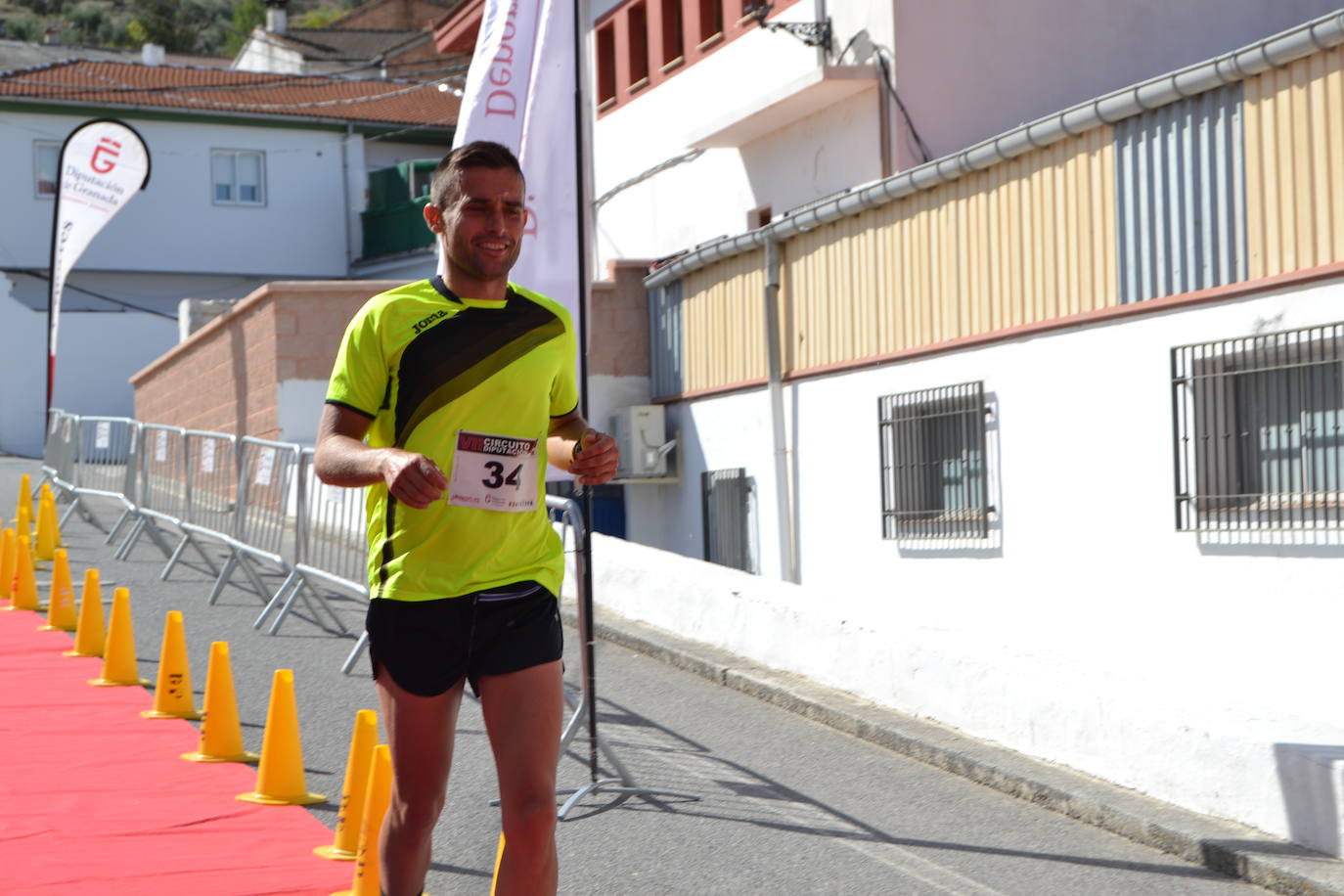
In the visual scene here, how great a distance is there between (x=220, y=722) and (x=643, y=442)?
37.0ft

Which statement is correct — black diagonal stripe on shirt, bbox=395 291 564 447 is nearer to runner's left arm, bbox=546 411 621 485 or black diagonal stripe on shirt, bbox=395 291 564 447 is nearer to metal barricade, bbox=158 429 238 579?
runner's left arm, bbox=546 411 621 485

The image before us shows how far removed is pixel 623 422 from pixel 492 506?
586 inches

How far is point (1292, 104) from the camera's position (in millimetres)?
10031

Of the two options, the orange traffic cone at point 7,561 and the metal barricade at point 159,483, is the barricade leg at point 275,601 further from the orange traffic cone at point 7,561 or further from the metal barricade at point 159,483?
the metal barricade at point 159,483

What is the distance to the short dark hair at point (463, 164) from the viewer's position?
4379 mm

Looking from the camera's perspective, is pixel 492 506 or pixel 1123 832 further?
pixel 1123 832

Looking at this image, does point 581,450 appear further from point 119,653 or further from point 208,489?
point 208,489

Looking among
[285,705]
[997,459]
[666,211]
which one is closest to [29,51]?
[666,211]

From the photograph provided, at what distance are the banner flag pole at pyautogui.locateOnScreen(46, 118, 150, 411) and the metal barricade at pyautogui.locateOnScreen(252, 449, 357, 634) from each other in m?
11.1

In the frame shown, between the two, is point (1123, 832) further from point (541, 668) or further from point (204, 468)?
point (204, 468)

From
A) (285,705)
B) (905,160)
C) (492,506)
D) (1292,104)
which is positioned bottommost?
(285,705)

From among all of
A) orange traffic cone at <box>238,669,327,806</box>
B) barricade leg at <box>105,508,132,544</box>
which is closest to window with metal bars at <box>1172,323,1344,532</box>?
orange traffic cone at <box>238,669,327,806</box>

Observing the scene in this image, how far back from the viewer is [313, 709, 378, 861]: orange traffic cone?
6.07m

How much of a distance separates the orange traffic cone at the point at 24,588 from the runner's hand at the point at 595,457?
33.0 ft
